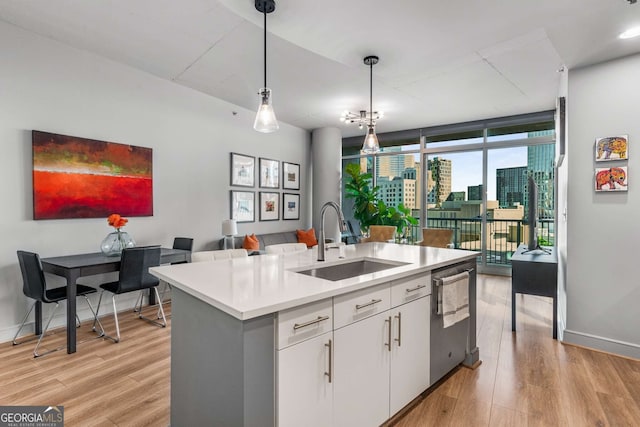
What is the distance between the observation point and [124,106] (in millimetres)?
3824

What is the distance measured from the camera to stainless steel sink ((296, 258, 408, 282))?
2188 mm

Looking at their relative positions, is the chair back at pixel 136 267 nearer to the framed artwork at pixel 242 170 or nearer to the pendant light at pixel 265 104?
the pendant light at pixel 265 104

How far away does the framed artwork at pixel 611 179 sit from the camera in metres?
2.73

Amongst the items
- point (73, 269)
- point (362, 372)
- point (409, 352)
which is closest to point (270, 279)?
point (362, 372)

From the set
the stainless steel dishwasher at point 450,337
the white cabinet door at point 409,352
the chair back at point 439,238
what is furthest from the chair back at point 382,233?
the white cabinet door at point 409,352

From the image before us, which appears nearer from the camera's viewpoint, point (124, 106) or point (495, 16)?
point (495, 16)

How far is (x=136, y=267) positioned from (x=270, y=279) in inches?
84.2

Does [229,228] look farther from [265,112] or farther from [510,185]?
[510,185]

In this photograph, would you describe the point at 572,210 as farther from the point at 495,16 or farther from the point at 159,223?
the point at 159,223

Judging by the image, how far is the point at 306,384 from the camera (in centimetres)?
141

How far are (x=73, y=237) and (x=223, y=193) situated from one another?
1.99 meters

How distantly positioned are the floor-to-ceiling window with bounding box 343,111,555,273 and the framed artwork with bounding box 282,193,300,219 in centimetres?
198

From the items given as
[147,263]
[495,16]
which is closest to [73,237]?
[147,263]

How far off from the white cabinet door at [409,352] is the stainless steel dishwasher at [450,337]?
0.27 feet
